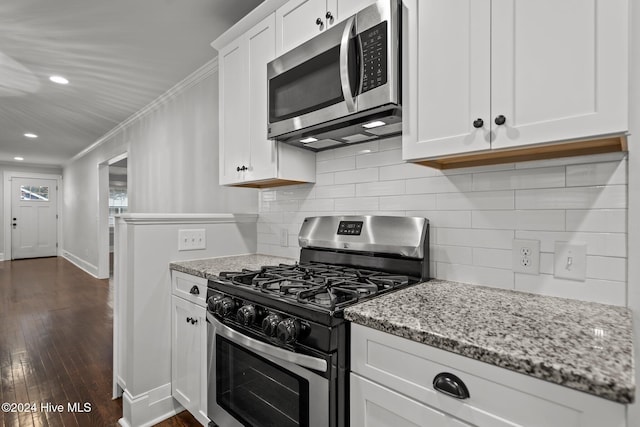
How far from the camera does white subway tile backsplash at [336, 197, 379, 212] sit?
1724mm

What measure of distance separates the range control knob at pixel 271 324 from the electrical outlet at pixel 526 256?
0.91 metres

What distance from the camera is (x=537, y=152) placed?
111 centimetres

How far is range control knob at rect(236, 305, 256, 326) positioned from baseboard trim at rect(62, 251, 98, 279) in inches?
242

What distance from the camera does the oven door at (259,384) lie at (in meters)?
1.06

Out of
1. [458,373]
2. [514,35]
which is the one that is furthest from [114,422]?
[514,35]

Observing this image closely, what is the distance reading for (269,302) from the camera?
47.9 inches

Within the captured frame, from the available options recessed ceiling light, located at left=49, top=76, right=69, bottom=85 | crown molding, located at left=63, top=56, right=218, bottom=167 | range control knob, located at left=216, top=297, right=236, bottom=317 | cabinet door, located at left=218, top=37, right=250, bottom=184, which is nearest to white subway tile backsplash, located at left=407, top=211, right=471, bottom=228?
range control knob, located at left=216, top=297, right=236, bottom=317

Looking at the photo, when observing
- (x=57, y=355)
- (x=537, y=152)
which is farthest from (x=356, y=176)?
(x=57, y=355)

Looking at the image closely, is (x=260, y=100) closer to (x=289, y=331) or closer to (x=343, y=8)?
(x=343, y=8)

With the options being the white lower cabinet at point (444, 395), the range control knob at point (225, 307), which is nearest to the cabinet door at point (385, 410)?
the white lower cabinet at point (444, 395)

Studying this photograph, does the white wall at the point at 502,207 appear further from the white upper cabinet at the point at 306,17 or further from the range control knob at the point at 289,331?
the range control knob at the point at 289,331

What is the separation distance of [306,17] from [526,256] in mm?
1448

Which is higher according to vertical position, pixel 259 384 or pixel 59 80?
pixel 59 80

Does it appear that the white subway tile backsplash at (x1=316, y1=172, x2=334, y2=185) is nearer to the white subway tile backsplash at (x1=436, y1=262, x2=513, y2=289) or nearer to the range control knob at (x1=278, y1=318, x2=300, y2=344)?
the white subway tile backsplash at (x1=436, y1=262, x2=513, y2=289)
